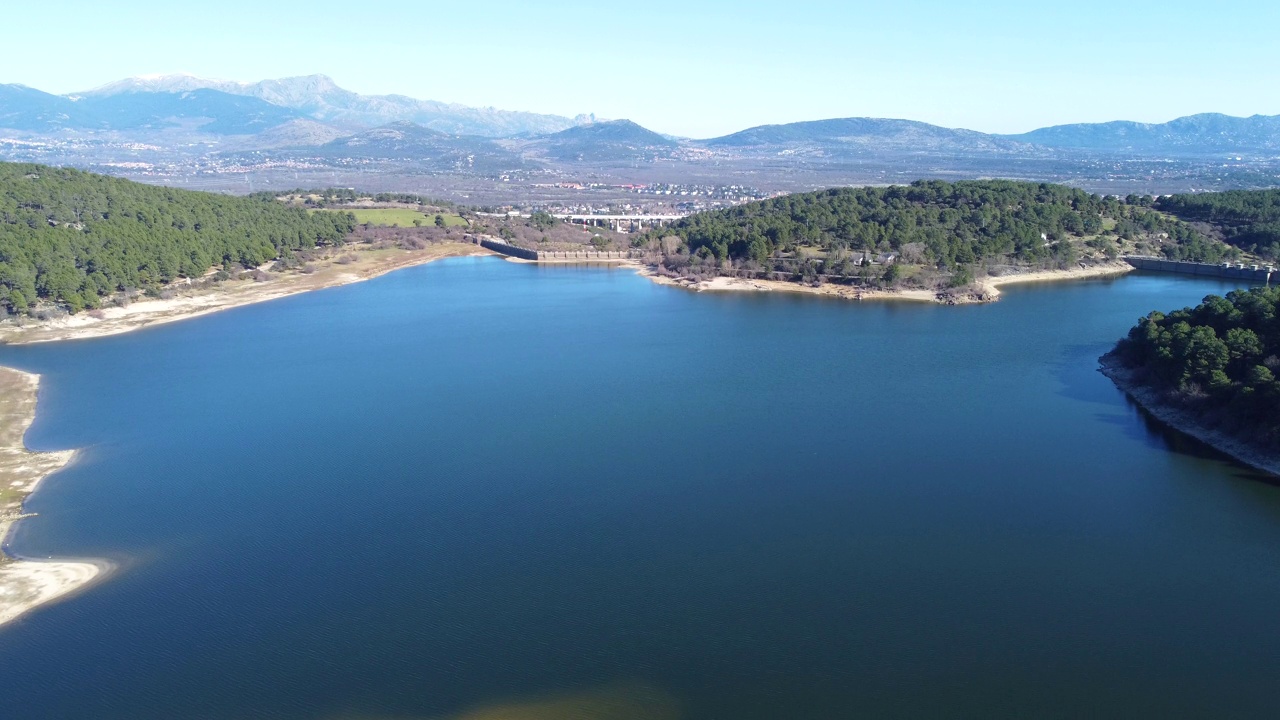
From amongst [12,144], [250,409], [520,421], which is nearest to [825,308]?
[520,421]

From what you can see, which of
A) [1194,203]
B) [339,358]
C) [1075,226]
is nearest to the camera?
[339,358]

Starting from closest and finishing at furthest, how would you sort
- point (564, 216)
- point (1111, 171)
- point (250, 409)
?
1. point (250, 409)
2. point (564, 216)
3. point (1111, 171)

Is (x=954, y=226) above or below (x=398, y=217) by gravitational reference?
above

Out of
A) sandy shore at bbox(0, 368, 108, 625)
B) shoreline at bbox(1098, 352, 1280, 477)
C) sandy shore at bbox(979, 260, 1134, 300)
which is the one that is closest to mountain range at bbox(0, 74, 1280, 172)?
sandy shore at bbox(979, 260, 1134, 300)

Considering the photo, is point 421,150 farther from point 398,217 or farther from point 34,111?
point 398,217

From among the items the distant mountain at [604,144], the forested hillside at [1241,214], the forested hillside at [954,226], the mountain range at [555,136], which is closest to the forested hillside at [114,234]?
the forested hillside at [954,226]

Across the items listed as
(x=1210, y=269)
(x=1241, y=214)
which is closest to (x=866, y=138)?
(x=1241, y=214)

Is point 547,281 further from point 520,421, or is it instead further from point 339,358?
point 520,421
